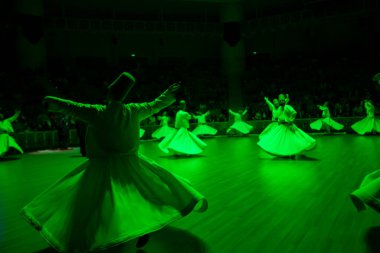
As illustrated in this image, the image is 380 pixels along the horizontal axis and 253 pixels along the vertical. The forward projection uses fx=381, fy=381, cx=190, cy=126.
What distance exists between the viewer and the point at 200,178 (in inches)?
313

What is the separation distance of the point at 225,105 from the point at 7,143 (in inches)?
647

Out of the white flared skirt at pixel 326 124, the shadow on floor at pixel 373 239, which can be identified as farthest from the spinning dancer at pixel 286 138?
the white flared skirt at pixel 326 124

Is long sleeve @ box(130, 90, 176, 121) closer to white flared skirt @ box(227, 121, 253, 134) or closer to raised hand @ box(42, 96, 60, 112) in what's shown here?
raised hand @ box(42, 96, 60, 112)

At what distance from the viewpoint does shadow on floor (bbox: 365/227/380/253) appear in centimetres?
353

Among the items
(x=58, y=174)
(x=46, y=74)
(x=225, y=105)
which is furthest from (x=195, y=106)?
(x=58, y=174)

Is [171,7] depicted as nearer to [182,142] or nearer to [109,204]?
[182,142]

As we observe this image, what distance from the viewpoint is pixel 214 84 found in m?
28.6

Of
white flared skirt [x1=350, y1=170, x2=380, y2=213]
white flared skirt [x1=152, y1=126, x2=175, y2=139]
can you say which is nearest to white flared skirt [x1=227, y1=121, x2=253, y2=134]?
white flared skirt [x1=152, y1=126, x2=175, y2=139]

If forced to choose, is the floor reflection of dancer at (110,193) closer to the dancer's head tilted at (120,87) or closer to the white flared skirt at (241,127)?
the dancer's head tilted at (120,87)

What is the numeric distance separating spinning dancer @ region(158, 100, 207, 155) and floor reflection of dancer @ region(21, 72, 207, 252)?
8058mm

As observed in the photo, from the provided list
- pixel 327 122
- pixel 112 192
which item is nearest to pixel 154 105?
pixel 112 192

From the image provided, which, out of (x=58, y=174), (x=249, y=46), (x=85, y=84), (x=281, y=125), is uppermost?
(x=249, y=46)

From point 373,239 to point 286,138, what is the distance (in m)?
6.80

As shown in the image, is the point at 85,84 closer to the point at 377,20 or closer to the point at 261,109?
the point at 261,109
